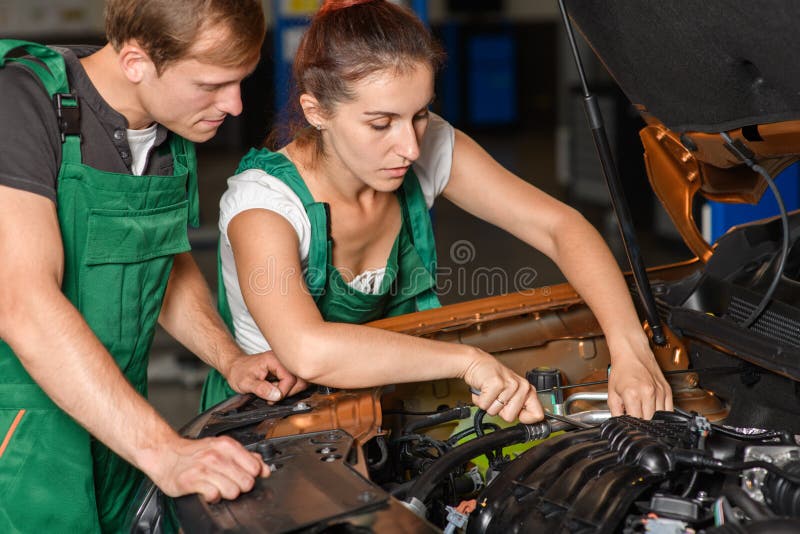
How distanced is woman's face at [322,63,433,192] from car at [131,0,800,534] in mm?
291

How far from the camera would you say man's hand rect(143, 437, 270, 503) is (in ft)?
3.80

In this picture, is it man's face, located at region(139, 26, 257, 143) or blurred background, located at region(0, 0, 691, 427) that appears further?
blurred background, located at region(0, 0, 691, 427)

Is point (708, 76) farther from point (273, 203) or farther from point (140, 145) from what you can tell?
point (140, 145)

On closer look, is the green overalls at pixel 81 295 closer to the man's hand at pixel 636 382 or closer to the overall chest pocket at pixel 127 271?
the overall chest pocket at pixel 127 271

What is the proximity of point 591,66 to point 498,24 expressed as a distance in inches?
108

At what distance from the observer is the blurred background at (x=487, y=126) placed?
13.0ft

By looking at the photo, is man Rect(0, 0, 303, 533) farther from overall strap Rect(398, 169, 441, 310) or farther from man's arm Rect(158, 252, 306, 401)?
overall strap Rect(398, 169, 441, 310)

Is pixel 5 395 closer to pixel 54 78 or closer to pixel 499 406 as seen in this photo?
pixel 54 78

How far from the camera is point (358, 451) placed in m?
1.30

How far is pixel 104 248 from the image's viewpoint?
1.48 meters

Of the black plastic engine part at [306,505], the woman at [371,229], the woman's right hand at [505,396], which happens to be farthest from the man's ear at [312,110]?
the black plastic engine part at [306,505]

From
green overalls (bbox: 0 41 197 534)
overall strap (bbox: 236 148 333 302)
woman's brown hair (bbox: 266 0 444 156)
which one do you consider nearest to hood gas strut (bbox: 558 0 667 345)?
woman's brown hair (bbox: 266 0 444 156)

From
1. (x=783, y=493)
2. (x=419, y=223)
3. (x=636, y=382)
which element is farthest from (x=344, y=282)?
(x=783, y=493)

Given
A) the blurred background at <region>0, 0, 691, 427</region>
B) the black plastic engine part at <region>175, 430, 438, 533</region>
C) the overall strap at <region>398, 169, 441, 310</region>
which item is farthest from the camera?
the blurred background at <region>0, 0, 691, 427</region>
